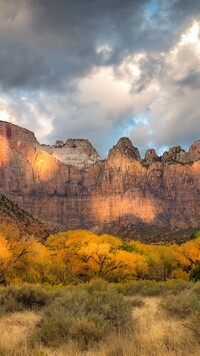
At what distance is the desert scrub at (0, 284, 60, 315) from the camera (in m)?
17.2

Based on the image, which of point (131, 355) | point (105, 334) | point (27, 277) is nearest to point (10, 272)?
point (27, 277)

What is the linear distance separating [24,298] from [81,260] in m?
28.7

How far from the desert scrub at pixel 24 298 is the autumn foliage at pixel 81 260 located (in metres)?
12.0

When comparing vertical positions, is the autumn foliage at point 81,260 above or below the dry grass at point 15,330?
below

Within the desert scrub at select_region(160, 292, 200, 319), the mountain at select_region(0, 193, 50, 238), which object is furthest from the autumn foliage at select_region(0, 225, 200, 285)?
the desert scrub at select_region(160, 292, 200, 319)

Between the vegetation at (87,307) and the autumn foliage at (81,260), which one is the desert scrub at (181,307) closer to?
the vegetation at (87,307)

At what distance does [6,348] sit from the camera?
7621 millimetres

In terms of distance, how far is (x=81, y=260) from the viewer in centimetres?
4666

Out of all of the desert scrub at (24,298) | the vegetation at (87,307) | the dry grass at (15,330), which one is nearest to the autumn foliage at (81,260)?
the vegetation at (87,307)

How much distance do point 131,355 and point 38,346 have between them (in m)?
2.51

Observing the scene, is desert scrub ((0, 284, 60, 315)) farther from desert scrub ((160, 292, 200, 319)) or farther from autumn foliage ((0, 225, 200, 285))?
autumn foliage ((0, 225, 200, 285))

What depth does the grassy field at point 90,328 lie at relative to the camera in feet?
25.3

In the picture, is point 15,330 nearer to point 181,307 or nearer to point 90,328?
point 90,328

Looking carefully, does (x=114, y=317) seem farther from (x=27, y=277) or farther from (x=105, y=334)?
(x=27, y=277)
